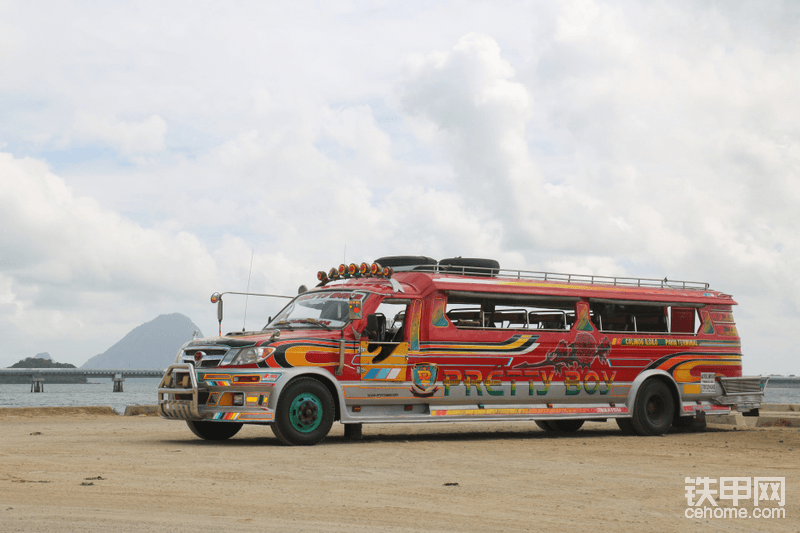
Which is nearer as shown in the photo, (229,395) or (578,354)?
(229,395)

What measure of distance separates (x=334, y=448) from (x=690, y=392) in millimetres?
8103

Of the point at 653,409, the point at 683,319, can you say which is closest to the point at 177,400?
the point at 653,409

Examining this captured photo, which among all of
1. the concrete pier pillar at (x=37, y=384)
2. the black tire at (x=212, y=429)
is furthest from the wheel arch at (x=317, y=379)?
the concrete pier pillar at (x=37, y=384)

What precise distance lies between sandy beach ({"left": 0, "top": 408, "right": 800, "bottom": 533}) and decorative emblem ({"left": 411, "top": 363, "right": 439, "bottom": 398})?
820 mm

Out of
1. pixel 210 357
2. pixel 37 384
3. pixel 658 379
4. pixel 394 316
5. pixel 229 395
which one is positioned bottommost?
pixel 37 384

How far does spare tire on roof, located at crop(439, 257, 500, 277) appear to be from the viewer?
1628cm

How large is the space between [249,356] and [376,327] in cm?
205

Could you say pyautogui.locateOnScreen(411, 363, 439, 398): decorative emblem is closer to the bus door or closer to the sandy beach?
the bus door

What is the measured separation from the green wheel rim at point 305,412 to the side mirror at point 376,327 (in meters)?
1.38

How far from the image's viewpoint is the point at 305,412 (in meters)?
14.0

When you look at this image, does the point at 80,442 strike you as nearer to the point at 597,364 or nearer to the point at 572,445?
the point at 572,445

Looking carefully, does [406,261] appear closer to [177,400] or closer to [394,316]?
[394,316]

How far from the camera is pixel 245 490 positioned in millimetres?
9125

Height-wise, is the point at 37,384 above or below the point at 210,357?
below
